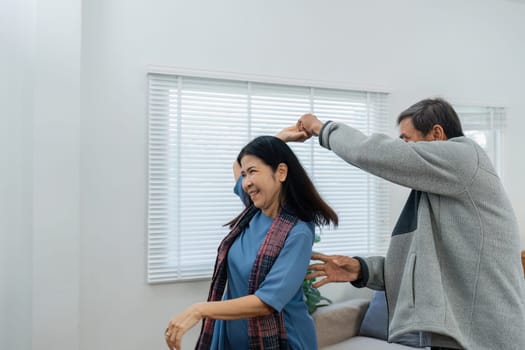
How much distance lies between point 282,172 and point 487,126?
295 cm

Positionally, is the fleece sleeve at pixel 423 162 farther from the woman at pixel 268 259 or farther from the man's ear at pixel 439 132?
the woman at pixel 268 259

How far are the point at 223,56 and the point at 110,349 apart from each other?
75.9 inches

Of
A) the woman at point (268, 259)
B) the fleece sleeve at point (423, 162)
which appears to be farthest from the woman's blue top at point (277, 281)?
the fleece sleeve at point (423, 162)

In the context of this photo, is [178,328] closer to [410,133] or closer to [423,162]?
[423,162]

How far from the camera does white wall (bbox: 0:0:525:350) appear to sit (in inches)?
93.9

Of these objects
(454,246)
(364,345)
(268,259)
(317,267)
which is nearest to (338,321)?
(364,345)

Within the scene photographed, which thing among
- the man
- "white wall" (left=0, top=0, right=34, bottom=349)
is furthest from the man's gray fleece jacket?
"white wall" (left=0, top=0, right=34, bottom=349)

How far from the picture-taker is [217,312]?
4.72 feet

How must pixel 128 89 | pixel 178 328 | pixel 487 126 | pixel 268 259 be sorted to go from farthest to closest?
pixel 487 126, pixel 128 89, pixel 268 259, pixel 178 328

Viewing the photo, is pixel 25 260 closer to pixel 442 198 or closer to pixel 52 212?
pixel 52 212

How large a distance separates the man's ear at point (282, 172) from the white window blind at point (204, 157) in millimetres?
1319

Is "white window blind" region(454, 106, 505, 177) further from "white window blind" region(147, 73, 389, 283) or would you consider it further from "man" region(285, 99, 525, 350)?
"man" region(285, 99, 525, 350)

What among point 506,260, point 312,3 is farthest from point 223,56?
point 506,260

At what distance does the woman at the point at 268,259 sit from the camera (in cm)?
150
